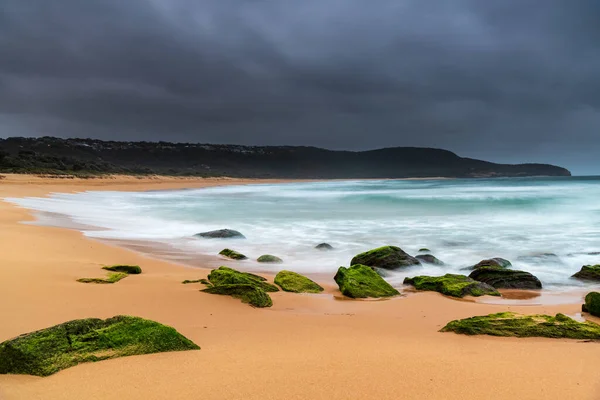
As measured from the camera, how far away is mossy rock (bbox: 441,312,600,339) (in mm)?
3768

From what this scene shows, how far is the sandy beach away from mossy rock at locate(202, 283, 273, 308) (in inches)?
4.6

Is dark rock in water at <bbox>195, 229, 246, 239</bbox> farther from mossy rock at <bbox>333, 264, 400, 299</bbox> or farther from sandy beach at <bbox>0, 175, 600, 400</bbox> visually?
mossy rock at <bbox>333, 264, 400, 299</bbox>

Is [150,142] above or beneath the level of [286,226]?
above

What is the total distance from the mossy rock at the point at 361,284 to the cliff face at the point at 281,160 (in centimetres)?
7970

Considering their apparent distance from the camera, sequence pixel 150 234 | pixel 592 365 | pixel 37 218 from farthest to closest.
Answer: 1. pixel 37 218
2. pixel 150 234
3. pixel 592 365

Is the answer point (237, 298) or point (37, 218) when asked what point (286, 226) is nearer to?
point (37, 218)

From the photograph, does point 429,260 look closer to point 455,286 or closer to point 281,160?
point 455,286

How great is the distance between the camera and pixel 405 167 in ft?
481

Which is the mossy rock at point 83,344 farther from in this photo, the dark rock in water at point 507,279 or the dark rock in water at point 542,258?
the dark rock in water at point 542,258

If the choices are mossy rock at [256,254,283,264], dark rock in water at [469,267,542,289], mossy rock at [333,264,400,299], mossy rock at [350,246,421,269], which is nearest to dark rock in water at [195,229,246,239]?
mossy rock at [256,254,283,264]

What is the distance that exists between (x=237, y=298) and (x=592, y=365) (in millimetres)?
3392

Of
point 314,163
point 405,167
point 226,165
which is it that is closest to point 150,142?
point 226,165

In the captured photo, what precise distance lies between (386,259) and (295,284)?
2.49 metres

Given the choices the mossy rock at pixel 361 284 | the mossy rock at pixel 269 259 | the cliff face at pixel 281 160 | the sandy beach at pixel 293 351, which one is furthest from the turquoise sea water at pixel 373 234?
the cliff face at pixel 281 160
